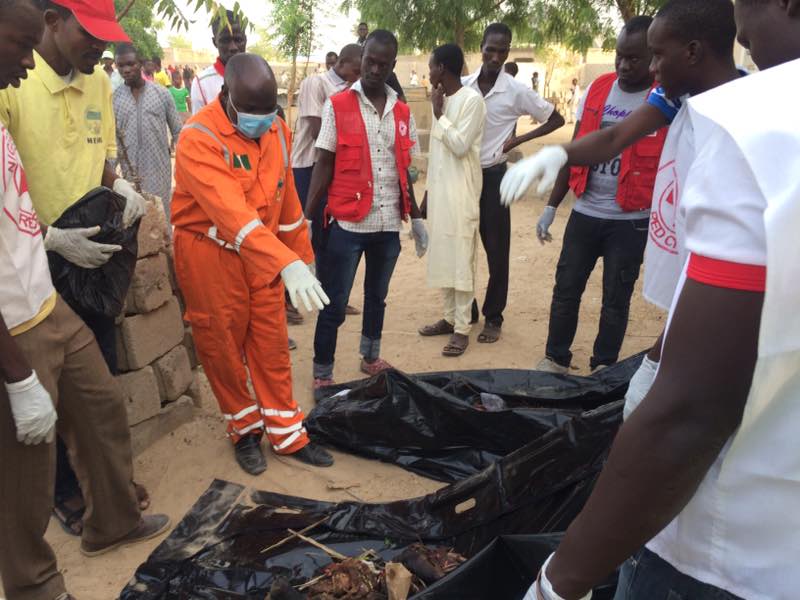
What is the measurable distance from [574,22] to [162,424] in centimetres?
982

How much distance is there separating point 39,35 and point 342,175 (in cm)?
194

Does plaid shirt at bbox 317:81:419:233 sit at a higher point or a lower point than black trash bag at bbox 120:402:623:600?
higher

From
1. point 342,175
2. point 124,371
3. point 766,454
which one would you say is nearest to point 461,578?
point 766,454

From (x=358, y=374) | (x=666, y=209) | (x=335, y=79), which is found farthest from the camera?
(x=335, y=79)

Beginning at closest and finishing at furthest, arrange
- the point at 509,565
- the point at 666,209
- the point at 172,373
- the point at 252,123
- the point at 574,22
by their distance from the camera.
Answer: the point at 509,565 → the point at 666,209 → the point at 252,123 → the point at 172,373 → the point at 574,22

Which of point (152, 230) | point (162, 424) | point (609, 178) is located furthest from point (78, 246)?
point (609, 178)

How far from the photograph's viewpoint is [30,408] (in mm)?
1860

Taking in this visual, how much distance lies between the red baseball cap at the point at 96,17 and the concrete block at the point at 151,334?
1297 millimetres

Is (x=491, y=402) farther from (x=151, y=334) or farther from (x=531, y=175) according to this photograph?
(x=151, y=334)

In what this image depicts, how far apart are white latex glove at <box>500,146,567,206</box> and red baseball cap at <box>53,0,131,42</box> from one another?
155 centimetres

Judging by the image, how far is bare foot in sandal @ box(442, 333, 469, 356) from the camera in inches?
176

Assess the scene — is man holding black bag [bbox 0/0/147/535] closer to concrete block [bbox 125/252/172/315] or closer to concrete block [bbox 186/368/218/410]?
concrete block [bbox 125/252/172/315]

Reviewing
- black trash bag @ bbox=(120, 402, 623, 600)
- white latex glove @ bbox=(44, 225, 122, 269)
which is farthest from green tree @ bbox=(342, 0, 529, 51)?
black trash bag @ bbox=(120, 402, 623, 600)

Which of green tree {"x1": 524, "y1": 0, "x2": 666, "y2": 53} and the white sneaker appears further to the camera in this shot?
green tree {"x1": 524, "y1": 0, "x2": 666, "y2": 53}
